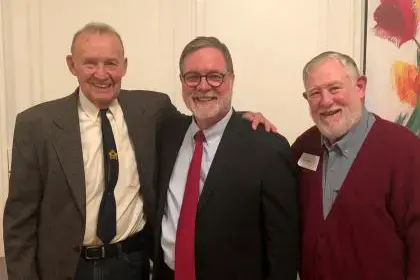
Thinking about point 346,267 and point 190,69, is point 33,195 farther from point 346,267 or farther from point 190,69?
point 346,267

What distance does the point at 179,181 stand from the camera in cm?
187

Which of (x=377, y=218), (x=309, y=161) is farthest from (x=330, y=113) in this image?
(x=377, y=218)

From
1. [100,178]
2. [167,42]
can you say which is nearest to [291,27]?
[167,42]

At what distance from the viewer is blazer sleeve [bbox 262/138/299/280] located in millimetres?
1734

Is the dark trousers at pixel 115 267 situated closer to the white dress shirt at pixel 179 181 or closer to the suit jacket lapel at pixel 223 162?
the white dress shirt at pixel 179 181

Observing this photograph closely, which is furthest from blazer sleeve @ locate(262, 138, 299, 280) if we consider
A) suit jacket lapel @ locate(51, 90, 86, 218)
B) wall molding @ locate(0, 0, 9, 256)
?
wall molding @ locate(0, 0, 9, 256)

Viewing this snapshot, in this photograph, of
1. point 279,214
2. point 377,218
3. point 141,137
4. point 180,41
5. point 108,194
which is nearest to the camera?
point 377,218

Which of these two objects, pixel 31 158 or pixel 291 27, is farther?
pixel 291 27

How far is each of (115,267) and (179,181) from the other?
44 centimetres

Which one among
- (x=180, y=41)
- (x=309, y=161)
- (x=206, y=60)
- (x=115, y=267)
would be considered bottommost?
(x=115, y=267)

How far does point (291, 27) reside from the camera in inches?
99.7

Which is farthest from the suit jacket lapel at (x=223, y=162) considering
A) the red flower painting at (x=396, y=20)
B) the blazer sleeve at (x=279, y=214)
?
the red flower painting at (x=396, y=20)

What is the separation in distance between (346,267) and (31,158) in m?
1.24

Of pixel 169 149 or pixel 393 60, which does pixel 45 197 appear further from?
pixel 393 60
